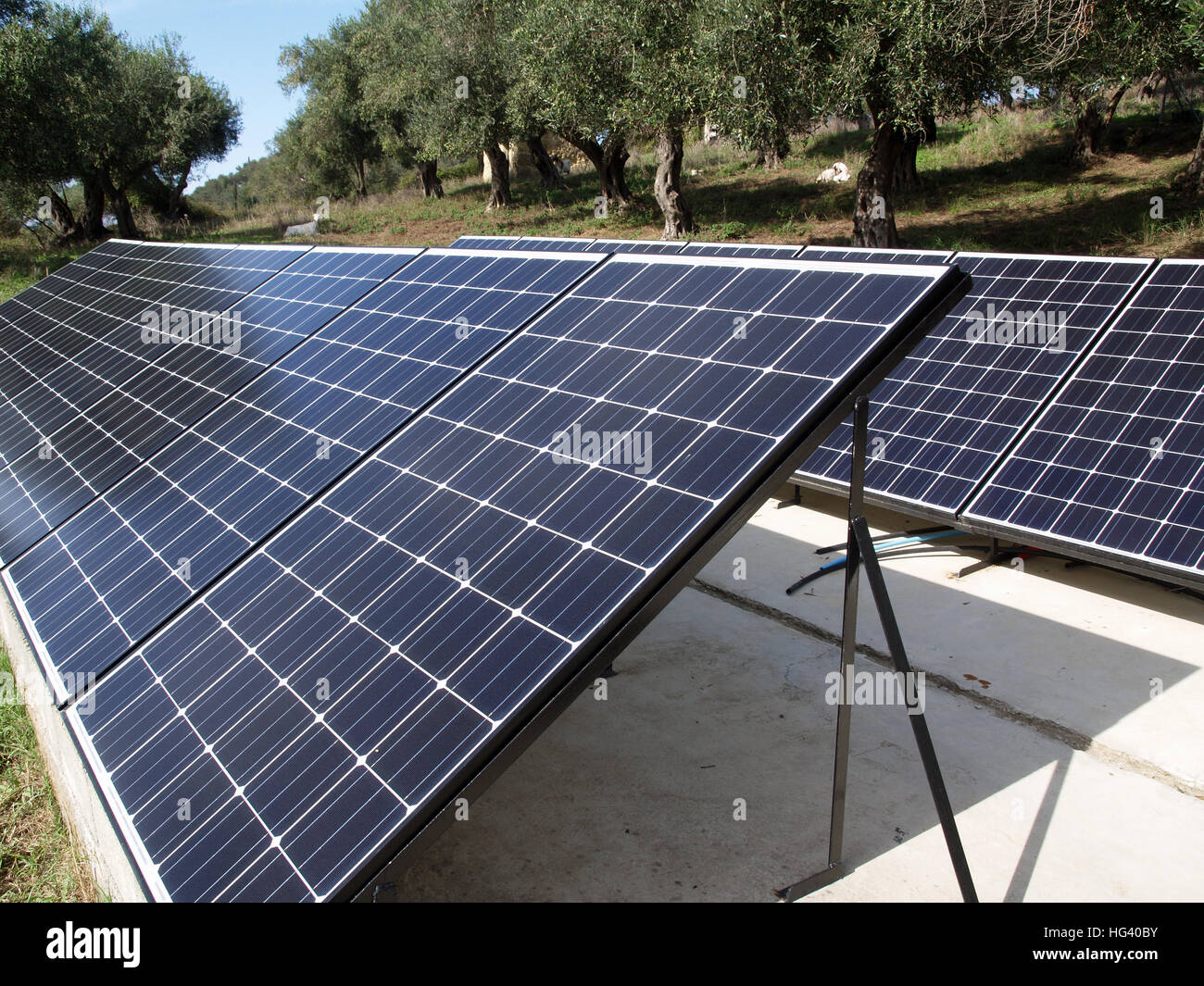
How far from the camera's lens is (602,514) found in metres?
4.24

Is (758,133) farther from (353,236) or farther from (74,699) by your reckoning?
(353,236)

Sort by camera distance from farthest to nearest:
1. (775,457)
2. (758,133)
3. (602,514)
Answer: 1. (758,133)
2. (602,514)
3. (775,457)

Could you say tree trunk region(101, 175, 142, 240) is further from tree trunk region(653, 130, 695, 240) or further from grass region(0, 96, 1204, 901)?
tree trunk region(653, 130, 695, 240)

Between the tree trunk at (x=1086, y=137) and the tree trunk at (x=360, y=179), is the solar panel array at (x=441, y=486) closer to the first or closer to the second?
the tree trunk at (x=1086, y=137)

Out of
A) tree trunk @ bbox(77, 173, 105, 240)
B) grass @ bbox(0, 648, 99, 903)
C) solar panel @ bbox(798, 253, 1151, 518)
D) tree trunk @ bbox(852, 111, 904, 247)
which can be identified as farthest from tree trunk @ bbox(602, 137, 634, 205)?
grass @ bbox(0, 648, 99, 903)

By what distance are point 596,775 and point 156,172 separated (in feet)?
150

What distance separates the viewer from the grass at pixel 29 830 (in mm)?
5832

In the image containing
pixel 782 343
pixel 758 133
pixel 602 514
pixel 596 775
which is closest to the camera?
pixel 602 514

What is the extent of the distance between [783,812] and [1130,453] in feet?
15.2

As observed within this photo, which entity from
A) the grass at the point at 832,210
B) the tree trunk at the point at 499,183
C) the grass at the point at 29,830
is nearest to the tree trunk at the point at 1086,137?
the grass at the point at 832,210

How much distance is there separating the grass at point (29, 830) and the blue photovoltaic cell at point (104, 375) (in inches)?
62.6

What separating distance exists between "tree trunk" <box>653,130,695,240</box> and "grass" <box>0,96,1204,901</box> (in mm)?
1004

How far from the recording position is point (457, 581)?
14.0 ft
